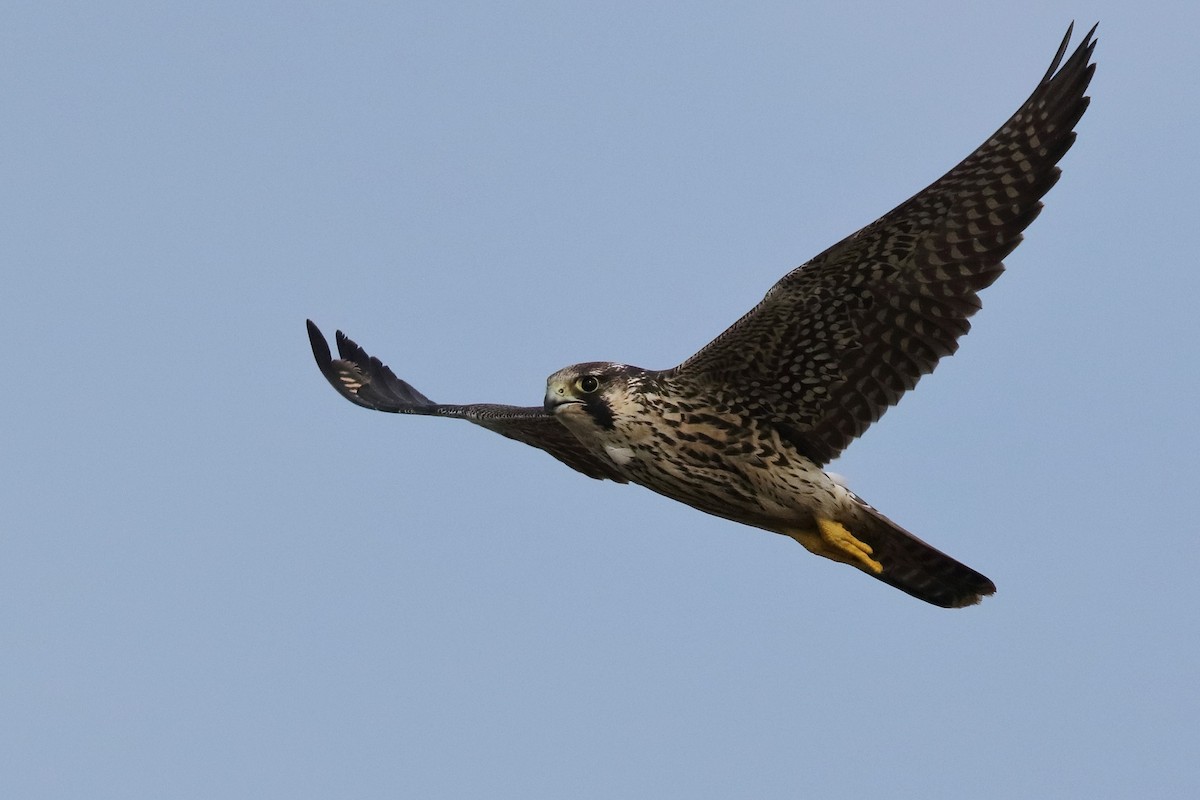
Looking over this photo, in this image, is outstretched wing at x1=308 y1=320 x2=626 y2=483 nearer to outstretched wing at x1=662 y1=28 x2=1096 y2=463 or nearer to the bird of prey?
the bird of prey

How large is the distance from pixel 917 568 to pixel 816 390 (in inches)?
42.8

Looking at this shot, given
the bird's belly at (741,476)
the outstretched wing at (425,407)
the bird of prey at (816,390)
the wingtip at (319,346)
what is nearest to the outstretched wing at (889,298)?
the bird of prey at (816,390)

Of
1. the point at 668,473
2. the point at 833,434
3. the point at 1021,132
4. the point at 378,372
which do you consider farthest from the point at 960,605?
the point at 378,372

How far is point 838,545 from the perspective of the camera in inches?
374

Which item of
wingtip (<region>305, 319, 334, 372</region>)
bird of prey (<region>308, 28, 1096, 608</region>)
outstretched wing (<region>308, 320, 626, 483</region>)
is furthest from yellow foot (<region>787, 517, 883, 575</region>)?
wingtip (<region>305, 319, 334, 372</region>)

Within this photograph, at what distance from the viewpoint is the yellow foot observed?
9484 millimetres

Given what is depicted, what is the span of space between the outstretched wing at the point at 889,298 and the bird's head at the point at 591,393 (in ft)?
0.98

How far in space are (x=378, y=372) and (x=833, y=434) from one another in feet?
14.1

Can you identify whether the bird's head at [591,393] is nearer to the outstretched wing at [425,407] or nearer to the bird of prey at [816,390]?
the bird of prey at [816,390]

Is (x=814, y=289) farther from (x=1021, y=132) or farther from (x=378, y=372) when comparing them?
(x=378, y=372)

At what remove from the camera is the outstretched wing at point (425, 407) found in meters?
10.9

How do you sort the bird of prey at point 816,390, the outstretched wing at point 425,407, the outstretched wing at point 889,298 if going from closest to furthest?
the outstretched wing at point 889,298 < the bird of prey at point 816,390 < the outstretched wing at point 425,407

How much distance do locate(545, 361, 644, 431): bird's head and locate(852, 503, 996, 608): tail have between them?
54.7 inches

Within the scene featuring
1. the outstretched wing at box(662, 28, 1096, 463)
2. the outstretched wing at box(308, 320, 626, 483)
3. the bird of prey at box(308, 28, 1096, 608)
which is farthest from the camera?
the outstretched wing at box(308, 320, 626, 483)
